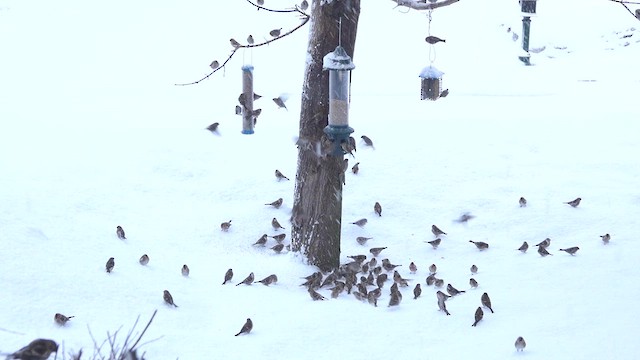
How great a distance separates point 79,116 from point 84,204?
290cm

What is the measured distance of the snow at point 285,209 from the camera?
20.0 ft

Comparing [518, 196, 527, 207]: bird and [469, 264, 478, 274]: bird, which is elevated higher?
[518, 196, 527, 207]: bird

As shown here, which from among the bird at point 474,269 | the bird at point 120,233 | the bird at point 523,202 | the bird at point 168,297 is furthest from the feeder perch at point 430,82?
the bird at point 168,297

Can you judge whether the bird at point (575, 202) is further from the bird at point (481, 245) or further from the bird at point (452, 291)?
the bird at point (452, 291)

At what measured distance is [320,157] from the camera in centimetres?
727

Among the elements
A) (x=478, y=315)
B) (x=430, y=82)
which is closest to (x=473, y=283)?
(x=478, y=315)

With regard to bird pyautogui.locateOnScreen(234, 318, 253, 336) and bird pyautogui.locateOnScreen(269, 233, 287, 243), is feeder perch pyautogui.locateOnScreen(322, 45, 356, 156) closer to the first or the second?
bird pyautogui.locateOnScreen(269, 233, 287, 243)

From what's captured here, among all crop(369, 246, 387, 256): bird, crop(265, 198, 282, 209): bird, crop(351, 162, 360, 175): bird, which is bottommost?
crop(369, 246, 387, 256): bird

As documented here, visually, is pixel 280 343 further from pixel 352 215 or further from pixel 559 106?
pixel 559 106

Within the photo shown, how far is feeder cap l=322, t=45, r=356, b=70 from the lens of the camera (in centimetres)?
676

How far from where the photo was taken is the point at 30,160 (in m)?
8.88

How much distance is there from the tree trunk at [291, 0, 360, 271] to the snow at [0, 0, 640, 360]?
289mm

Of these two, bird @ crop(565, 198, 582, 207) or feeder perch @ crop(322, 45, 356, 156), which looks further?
bird @ crop(565, 198, 582, 207)

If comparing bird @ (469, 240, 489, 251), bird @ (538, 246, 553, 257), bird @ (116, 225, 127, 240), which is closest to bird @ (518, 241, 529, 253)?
bird @ (538, 246, 553, 257)
